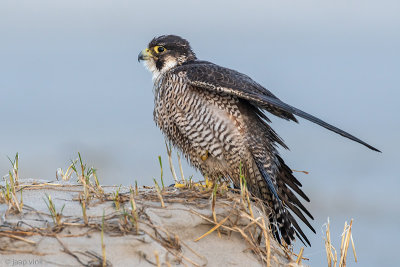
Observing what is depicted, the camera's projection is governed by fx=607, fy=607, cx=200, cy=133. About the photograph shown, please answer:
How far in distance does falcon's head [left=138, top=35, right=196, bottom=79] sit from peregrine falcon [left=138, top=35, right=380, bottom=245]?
0.42 meters

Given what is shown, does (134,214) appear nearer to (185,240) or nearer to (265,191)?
(185,240)

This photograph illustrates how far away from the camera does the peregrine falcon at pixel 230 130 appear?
15.7 feet

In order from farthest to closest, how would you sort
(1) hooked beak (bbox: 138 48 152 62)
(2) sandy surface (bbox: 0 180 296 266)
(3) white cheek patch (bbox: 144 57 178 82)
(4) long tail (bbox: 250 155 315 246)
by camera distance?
1. (1) hooked beak (bbox: 138 48 152 62)
2. (3) white cheek patch (bbox: 144 57 178 82)
3. (4) long tail (bbox: 250 155 315 246)
4. (2) sandy surface (bbox: 0 180 296 266)

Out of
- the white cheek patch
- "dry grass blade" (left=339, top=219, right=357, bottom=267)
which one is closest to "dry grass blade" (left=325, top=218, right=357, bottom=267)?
"dry grass blade" (left=339, top=219, right=357, bottom=267)

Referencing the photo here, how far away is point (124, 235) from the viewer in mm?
3047

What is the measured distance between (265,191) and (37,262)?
2497 millimetres

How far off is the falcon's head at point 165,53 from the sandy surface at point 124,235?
79.3 inches

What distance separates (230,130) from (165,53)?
1219 mm

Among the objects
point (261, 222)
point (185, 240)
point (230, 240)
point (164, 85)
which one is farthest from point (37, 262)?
point (164, 85)

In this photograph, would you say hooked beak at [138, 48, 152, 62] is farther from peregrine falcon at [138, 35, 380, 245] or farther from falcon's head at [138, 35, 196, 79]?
peregrine falcon at [138, 35, 380, 245]

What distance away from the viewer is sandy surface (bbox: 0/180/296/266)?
2.93 metres

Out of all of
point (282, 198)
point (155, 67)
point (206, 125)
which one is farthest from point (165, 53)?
point (282, 198)

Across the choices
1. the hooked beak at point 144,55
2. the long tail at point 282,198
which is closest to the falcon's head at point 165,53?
the hooked beak at point 144,55

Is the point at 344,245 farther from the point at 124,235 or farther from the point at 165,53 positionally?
the point at 165,53
